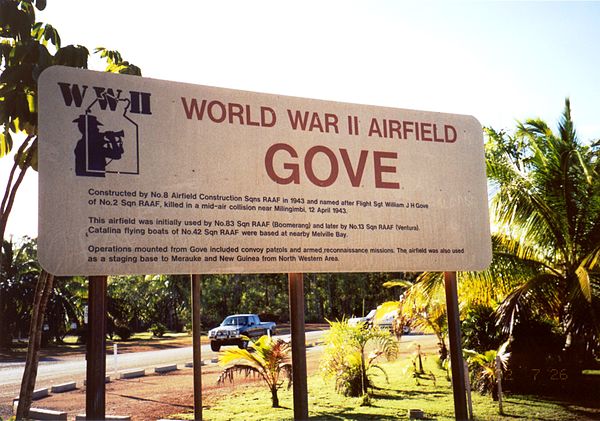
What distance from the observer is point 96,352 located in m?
3.59

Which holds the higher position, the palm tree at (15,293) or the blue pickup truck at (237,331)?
the palm tree at (15,293)

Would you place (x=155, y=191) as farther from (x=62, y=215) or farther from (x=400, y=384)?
(x=400, y=384)

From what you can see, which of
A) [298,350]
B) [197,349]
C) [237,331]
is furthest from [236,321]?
[298,350]

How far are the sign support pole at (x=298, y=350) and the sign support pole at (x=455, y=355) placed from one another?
50.4 inches

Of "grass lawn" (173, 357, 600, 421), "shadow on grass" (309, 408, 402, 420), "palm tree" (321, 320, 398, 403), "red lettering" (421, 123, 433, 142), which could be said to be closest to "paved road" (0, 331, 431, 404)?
"grass lawn" (173, 357, 600, 421)

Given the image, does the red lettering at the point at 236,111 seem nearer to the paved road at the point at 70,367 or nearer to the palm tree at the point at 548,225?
the palm tree at the point at 548,225

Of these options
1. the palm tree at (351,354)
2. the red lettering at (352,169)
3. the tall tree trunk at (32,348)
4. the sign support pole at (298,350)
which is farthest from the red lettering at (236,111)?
the palm tree at (351,354)

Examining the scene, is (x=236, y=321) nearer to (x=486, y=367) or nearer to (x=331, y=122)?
(x=486, y=367)

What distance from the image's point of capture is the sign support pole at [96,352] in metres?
3.56

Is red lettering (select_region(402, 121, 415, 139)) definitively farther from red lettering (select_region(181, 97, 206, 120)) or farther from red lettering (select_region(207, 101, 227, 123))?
red lettering (select_region(181, 97, 206, 120))

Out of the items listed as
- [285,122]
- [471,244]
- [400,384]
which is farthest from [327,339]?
[285,122]

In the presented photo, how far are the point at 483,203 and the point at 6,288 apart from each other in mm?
26293

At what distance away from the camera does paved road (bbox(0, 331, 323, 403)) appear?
14133 mm

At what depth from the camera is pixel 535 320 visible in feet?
34.2
